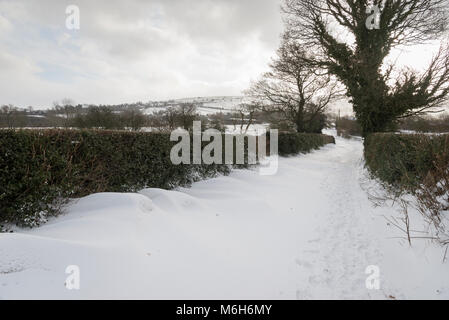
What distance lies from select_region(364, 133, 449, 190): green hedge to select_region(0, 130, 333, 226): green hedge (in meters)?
5.47

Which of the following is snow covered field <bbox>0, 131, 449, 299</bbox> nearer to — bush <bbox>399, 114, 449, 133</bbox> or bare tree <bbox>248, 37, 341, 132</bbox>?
bush <bbox>399, 114, 449, 133</bbox>

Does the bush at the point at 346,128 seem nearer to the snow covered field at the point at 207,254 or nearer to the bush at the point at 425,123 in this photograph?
the bush at the point at 425,123

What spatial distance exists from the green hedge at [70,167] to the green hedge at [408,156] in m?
5.47

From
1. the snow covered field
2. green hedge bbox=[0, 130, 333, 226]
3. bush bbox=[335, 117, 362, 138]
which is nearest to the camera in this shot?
the snow covered field

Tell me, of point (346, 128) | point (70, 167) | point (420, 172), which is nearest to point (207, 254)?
point (70, 167)

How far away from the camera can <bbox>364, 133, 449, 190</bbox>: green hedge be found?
4438 mm

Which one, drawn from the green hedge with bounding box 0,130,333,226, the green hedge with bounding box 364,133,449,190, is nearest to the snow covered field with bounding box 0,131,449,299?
the green hedge with bounding box 0,130,333,226

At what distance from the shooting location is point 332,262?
309cm

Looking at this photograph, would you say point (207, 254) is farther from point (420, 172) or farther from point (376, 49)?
point (376, 49)

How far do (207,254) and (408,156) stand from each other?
5866 mm

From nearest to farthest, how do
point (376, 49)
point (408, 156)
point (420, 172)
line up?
point (420, 172) → point (408, 156) → point (376, 49)

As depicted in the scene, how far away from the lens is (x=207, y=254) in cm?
301

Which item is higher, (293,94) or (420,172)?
(293,94)

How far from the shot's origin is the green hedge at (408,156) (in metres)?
4.44
